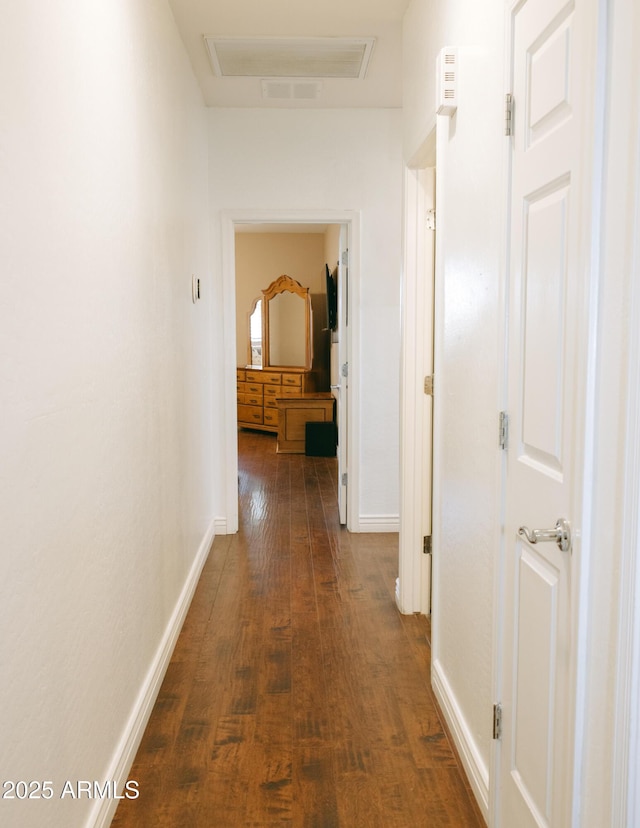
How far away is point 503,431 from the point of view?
1.87 meters

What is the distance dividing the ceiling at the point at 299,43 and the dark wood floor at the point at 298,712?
8.89 ft

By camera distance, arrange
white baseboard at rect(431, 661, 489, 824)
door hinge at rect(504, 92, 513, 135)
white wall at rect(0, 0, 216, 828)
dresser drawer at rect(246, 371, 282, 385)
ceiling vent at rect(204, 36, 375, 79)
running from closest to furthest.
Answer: white wall at rect(0, 0, 216, 828), door hinge at rect(504, 92, 513, 135), white baseboard at rect(431, 661, 489, 824), ceiling vent at rect(204, 36, 375, 79), dresser drawer at rect(246, 371, 282, 385)

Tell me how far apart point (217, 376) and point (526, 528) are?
3474 mm

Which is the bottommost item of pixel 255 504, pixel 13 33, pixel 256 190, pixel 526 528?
pixel 255 504

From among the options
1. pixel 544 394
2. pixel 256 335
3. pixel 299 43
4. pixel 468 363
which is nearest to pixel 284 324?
pixel 256 335

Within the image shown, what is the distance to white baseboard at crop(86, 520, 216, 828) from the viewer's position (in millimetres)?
1948

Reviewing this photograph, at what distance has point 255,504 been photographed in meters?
5.76

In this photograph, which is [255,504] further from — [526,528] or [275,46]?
[526,528]

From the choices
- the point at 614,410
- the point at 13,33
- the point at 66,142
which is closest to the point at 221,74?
the point at 66,142

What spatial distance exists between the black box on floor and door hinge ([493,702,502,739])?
6.07 m

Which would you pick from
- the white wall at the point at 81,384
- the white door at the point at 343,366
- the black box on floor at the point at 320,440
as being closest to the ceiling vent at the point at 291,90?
the white door at the point at 343,366

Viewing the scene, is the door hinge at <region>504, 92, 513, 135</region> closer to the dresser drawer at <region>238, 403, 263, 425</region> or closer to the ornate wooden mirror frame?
the ornate wooden mirror frame

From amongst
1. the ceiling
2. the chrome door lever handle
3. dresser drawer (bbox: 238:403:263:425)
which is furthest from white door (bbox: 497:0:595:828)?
dresser drawer (bbox: 238:403:263:425)

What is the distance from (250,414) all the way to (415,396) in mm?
6298
